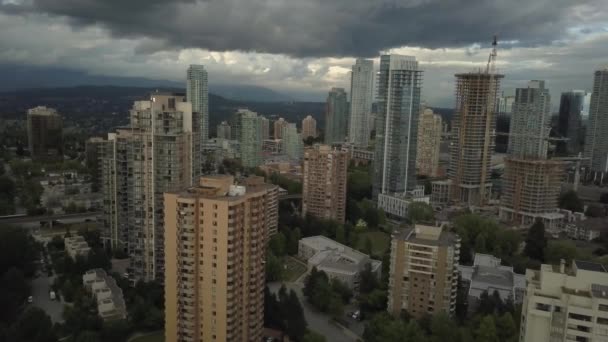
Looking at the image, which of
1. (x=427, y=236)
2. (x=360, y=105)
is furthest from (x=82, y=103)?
(x=427, y=236)

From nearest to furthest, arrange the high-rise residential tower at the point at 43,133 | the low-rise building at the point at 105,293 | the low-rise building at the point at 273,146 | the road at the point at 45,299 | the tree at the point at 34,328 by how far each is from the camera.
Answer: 1. the tree at the point at 34,328
2. the low-rise building at the point at 105,293
3. the road at the point at 45,299
4. the high-rise residential tower at the point at 43,133
5. the low-rise building at the point at 273,146

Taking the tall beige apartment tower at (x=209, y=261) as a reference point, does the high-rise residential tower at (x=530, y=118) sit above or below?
Answer: above

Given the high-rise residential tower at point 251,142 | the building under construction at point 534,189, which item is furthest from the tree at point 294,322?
the high-rise residential tower at point 251,142

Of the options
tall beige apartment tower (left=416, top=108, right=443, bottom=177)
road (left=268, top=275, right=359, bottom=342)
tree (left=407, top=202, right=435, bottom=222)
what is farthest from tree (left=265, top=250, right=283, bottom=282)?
tall beige apartment tower (left=416, top=108, right=443, bottom=177)

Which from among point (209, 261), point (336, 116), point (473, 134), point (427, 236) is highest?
point (336, 116)

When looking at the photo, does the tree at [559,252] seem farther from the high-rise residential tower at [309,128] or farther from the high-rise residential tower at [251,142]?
the high-rise residential tower at [309,128]

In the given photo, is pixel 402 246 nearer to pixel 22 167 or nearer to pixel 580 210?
pixel 580 210

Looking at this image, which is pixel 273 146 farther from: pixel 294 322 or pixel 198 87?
pixel 294 322
